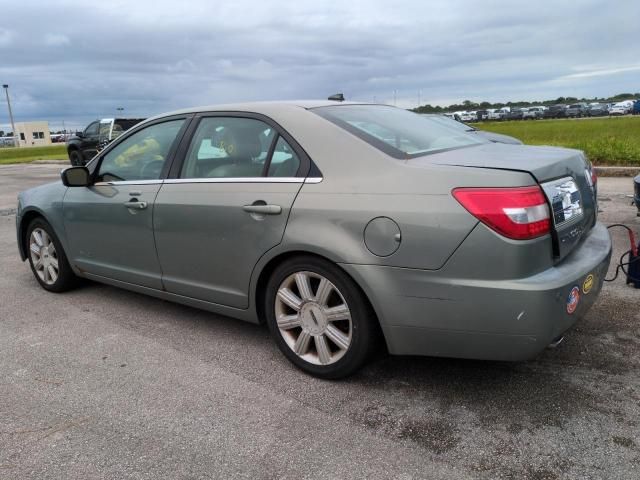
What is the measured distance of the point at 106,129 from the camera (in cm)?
2111

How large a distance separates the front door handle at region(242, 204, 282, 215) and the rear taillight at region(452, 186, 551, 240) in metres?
1.05

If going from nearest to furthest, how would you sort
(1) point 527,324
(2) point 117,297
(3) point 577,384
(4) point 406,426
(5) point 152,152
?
(1) point 527,324 → (4) point 406,426 → (3) point 577,384 → (5) point 152,152 → (2) point 117,297

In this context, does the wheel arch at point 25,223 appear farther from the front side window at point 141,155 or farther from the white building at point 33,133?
the white building at point 33,133

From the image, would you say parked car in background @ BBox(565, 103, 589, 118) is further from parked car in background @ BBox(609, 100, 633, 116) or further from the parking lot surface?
the parking lot surface

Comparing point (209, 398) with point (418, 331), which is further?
point (209, 398)

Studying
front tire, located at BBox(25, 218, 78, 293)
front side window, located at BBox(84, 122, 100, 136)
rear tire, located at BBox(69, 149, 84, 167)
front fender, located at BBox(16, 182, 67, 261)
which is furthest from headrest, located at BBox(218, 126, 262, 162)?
front side window, located at BBox(84, 122, 100, 136)

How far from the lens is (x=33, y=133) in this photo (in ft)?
295

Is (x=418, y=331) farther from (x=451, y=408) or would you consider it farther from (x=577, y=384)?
(x=577, y=384)

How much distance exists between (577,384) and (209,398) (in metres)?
1.99

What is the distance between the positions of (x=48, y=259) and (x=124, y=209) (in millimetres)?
1427

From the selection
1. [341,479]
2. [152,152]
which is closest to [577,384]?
[341,479]

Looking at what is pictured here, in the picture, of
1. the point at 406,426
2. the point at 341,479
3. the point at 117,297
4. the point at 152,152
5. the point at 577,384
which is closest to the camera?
A: the point at 341,479

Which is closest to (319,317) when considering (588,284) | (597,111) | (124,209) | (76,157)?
(588,284)

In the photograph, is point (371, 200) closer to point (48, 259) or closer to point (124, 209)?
point (124, 209)
